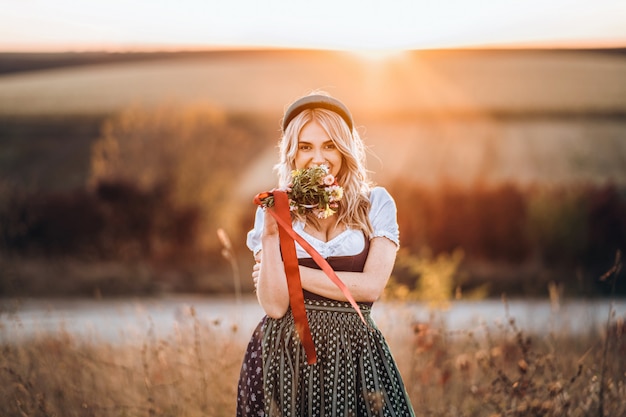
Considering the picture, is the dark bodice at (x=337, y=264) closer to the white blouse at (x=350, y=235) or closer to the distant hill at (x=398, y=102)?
the white blouse at (x=350, y=235)

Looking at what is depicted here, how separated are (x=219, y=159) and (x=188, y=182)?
0.82m

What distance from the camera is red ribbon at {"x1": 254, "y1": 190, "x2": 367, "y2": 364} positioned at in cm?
308

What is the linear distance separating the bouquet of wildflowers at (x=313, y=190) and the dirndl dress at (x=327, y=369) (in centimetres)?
25

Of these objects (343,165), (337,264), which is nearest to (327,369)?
(337,264)

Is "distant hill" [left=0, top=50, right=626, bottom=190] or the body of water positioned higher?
"distant hill" [left=0, top=50, right=626, bottom=190]

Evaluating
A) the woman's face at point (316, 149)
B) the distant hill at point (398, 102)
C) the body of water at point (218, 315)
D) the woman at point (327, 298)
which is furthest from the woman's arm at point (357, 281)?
the distant hill at point (398, 102)

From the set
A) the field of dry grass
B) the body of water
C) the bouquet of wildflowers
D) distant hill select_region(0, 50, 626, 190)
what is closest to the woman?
the bouquet of wildflowers

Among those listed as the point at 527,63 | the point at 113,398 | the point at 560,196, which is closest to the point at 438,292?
the point at 113,398

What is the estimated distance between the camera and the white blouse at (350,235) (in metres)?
3.25

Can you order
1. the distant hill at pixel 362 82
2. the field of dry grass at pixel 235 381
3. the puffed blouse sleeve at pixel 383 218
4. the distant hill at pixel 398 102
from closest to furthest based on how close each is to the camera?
the puffed blouse sleeve at pixel 383 218, the field of dry grass at pixel 235 381, the distant hill at pixel 398 102, the distant hill at pixel 362 82

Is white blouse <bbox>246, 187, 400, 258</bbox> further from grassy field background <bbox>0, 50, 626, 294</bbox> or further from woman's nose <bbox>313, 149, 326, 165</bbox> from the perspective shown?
grassy field background <bbox>0, 50, 626, 294</bbox>

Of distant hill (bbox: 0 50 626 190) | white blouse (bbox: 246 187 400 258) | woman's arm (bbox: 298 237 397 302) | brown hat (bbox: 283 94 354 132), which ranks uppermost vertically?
distant hill (bbox: 0 50 626 190)

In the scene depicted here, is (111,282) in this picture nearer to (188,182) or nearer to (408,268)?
(188,182)

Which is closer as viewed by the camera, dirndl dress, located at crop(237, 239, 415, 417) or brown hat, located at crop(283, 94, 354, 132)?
dirndl dress, located at crop(237, 239, 415, 417)
